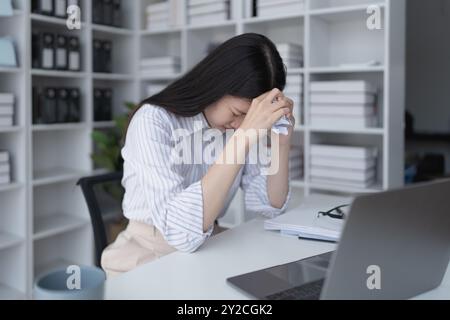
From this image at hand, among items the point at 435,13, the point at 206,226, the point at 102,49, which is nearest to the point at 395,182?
the point at 206,226

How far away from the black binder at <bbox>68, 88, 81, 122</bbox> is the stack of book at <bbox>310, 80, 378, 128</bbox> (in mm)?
1396

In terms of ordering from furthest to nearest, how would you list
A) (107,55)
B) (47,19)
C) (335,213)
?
(107,55)
(47,19)
(335,213)

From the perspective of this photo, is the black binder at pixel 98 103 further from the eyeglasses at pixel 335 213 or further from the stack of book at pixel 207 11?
the eyeglasses at pixel 335 213

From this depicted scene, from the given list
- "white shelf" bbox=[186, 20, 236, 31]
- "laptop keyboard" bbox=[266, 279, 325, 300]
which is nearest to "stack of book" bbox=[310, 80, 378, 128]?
"white shelf" bbox=[186, 20, 236, 31]

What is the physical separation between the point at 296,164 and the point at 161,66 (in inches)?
44.9

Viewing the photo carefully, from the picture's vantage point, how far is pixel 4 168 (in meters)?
2.56

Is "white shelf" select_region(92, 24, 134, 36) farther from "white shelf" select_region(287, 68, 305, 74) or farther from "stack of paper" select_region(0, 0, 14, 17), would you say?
"white shelf" select_region(287, 68, 305, 74)

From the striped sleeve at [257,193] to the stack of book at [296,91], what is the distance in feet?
3.86

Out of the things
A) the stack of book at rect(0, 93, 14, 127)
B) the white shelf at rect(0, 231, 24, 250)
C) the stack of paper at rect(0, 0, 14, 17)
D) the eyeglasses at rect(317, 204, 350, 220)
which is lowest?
the white shelf at rect(0, 231, 24, 250)

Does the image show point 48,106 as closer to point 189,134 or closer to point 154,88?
point 154,88

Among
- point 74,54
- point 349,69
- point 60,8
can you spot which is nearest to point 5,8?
point 60,8

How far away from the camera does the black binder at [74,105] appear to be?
113 inches

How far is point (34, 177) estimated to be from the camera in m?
2.78

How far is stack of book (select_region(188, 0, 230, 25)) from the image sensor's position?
9.59 feet
